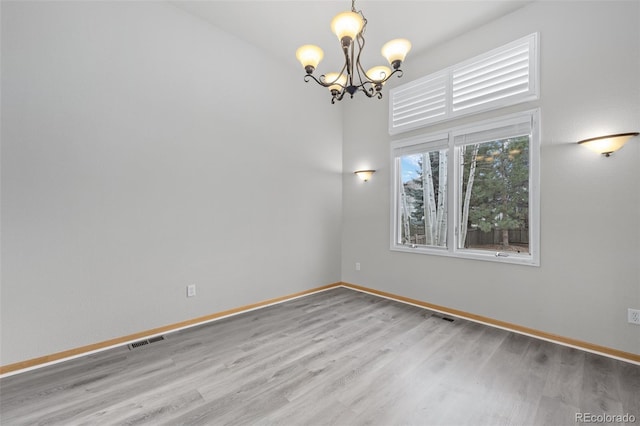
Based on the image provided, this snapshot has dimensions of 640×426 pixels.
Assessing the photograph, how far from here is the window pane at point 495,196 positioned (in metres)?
2.95

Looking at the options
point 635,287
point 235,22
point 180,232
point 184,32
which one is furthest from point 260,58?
point 635,287

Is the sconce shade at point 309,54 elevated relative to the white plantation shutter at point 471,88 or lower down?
lower down

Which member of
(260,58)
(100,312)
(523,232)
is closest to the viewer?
(100,312)

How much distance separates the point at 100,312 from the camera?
8.22 ft

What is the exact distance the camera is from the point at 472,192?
132 inches

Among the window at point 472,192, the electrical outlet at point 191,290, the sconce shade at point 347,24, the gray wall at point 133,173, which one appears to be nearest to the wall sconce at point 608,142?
the window at point 472,192

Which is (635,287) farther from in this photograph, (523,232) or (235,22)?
(235,22)

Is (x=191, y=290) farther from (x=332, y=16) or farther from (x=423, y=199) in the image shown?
(x=332, y=16)

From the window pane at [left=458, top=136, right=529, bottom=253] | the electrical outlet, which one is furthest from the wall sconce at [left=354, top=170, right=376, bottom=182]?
the electrical outlet

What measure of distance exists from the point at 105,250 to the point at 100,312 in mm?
562

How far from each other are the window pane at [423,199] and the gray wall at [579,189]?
57 centimetres

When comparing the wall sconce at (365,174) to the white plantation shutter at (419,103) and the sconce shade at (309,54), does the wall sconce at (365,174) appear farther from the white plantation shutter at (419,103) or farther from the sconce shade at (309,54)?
the sconce shade at (309,54)

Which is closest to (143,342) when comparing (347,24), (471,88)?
(347,24)

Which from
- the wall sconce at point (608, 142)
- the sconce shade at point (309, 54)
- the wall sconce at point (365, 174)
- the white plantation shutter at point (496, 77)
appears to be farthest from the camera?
the wall sconce at point (365, 174)
